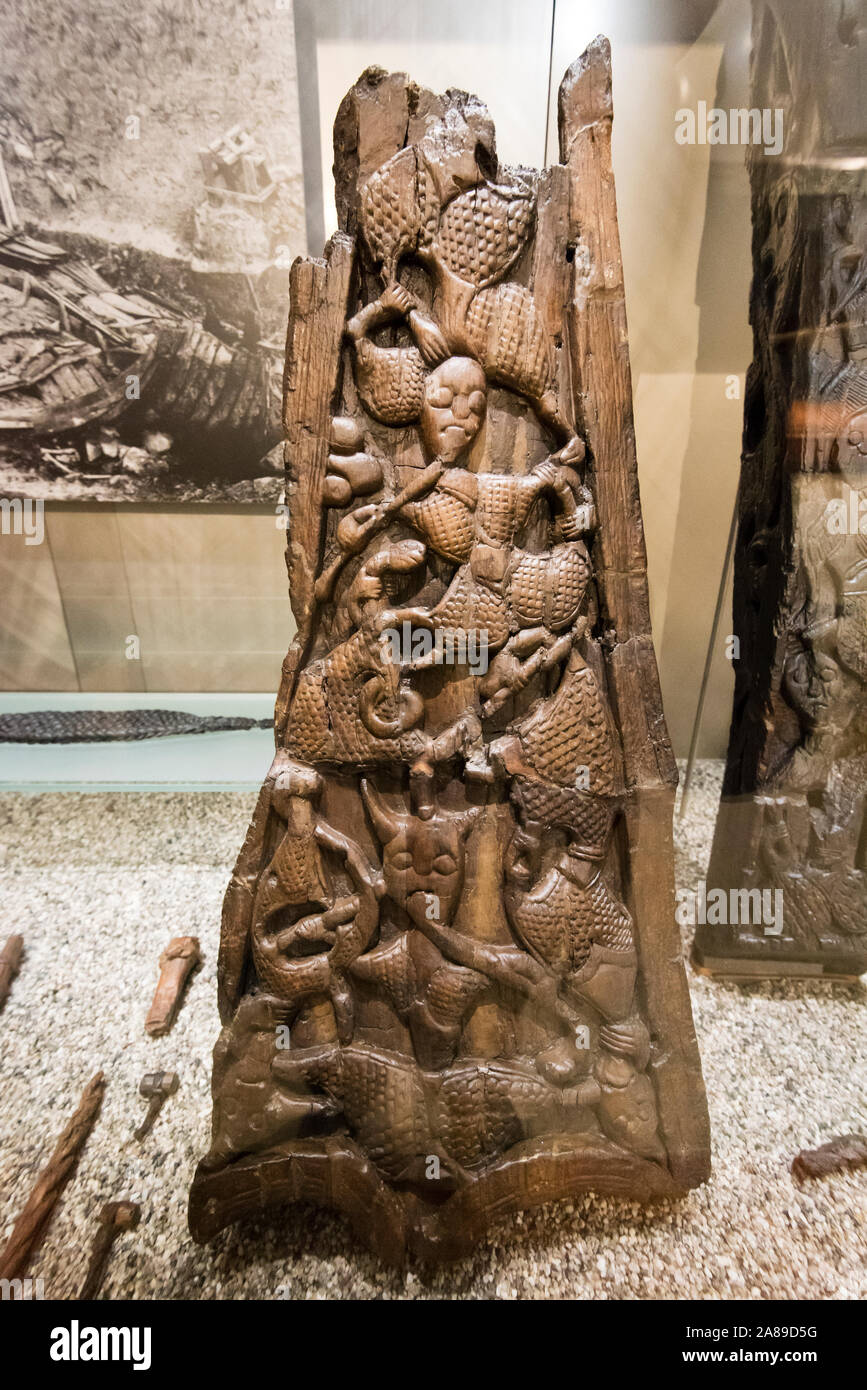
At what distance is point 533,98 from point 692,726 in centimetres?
245

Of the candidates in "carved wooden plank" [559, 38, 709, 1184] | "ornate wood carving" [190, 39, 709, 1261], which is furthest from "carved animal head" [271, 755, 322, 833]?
"carved wooden plank" [559, 38, 709, 1184]

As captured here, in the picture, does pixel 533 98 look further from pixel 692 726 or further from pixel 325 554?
pixel 692 726

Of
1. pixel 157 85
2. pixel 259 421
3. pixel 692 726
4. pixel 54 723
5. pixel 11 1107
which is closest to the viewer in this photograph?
pixel 11 1107

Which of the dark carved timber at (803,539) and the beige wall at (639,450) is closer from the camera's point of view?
the dark carved timber at (803,539)

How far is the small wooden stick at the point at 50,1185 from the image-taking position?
1.68 metres

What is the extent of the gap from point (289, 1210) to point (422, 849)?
1022mm

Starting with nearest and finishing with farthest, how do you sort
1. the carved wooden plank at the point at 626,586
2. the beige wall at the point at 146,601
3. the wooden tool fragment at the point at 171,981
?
the carved wooden plank at the point at 626,586 < the wooden tool fragment at the point at 171,981 < the beige wall at the point at 146,601

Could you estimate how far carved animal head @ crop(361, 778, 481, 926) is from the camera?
149cm

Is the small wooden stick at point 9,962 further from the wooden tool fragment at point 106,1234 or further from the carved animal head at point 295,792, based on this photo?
the carved animal head at point 295,792

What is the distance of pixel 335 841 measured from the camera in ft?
4.97

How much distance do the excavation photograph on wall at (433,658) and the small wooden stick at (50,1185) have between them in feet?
0.04

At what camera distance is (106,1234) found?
1733 millimetres

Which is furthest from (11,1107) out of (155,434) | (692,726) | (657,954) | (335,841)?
(692,726)

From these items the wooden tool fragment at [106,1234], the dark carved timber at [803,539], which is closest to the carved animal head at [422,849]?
the wooden tool fragment at [106,1234]
